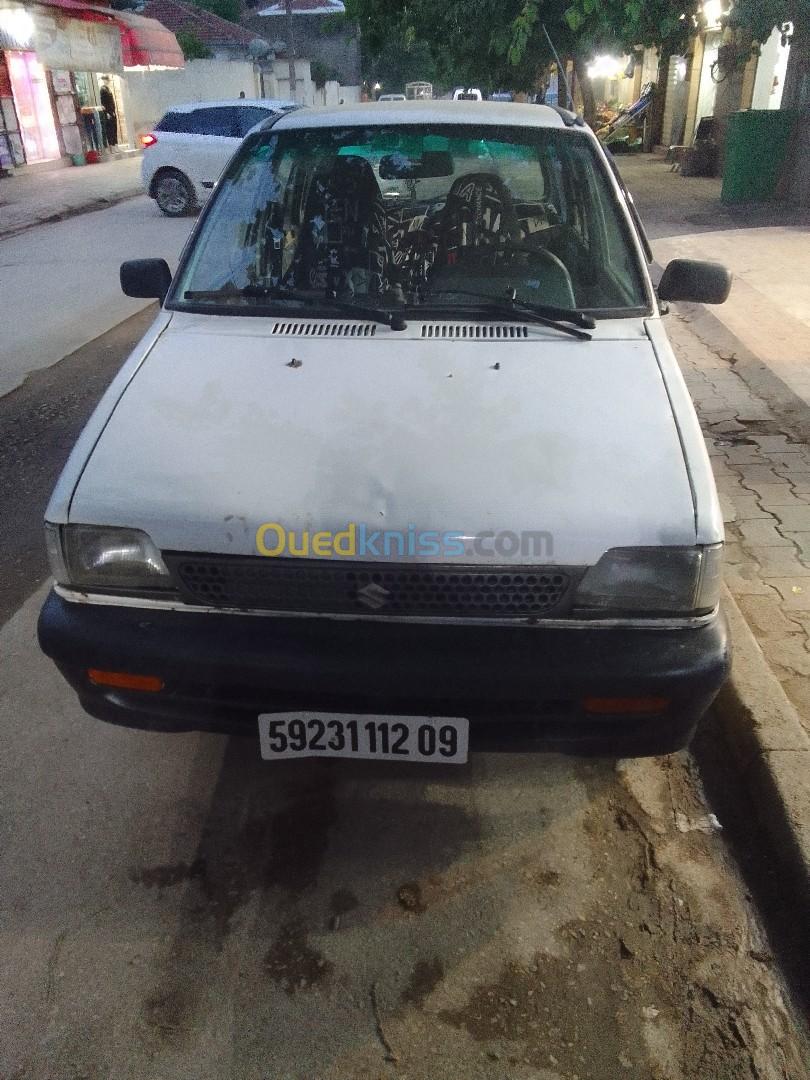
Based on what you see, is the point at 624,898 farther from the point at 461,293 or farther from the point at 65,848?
the point at 461,293

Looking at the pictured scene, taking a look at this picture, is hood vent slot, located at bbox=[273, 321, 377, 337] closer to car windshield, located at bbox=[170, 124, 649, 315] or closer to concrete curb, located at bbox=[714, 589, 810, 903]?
car windshield, located at bbox=[170, 124, 649, 315]

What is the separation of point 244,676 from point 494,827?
92cm

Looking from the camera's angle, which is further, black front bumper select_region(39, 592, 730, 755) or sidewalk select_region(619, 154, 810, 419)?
sidewalk select_region(619, 154, 810, 419)

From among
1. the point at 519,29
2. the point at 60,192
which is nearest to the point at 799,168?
the point at 519,29

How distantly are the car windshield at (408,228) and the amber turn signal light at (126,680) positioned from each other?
4.35ft

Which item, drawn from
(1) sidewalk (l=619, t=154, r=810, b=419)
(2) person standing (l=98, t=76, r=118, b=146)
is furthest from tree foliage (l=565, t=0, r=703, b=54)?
(2) person standing (l=98, t=76, r=118, b=146)

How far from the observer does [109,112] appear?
28.1 metres

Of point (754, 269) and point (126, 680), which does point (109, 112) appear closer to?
point (754, 269)

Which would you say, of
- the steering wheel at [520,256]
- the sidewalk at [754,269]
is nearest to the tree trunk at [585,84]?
the sidewalk at [754,269]

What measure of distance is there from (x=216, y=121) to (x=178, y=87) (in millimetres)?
23924

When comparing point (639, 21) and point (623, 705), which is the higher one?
point (639, 21)

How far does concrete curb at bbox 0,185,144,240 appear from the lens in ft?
46.3

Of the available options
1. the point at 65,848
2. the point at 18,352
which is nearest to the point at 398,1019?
the point at 65,848

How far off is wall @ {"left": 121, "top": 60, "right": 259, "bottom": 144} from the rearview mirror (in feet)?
101
